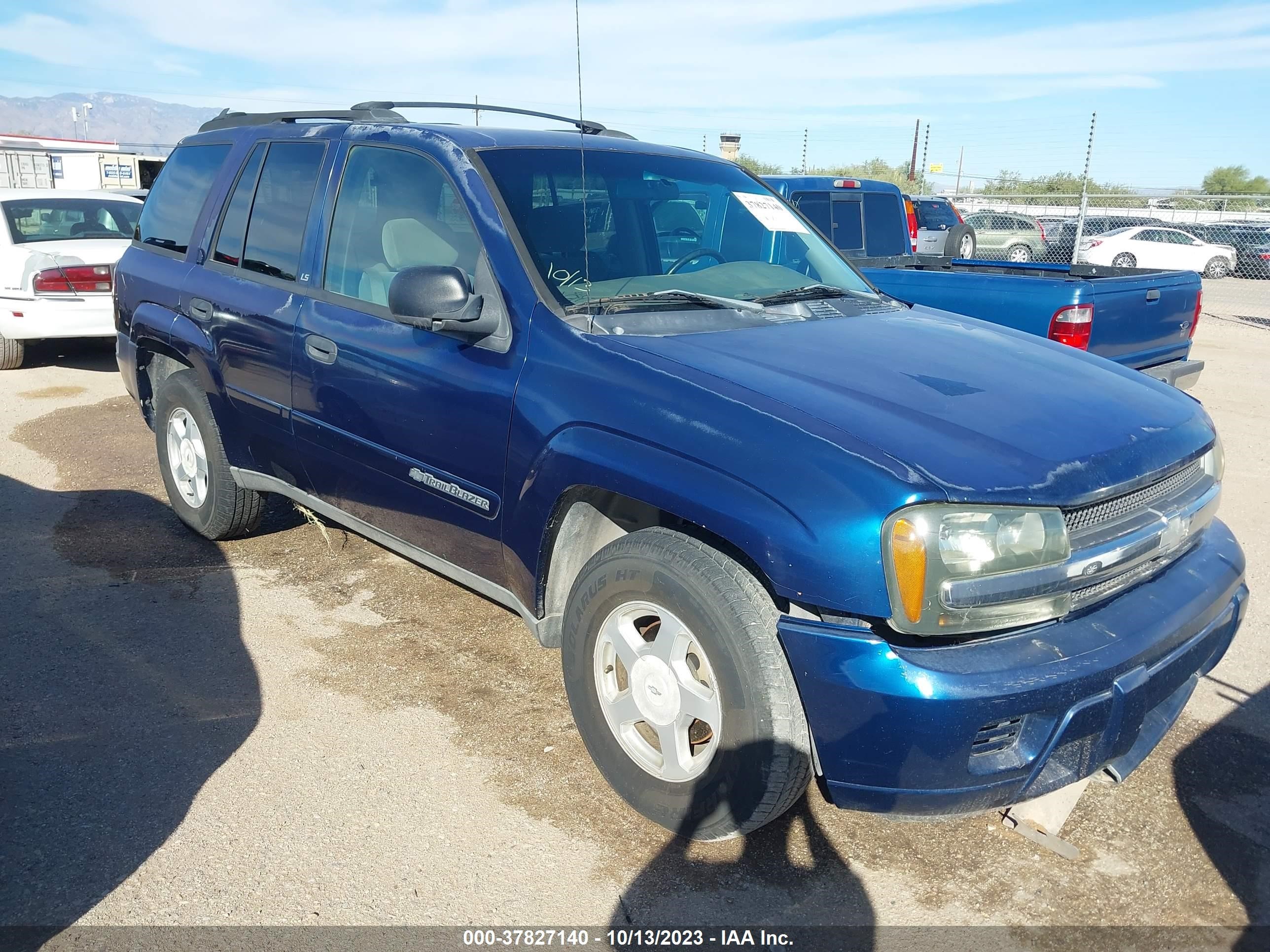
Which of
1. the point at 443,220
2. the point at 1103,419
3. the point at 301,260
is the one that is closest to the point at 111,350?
the point at 301,260

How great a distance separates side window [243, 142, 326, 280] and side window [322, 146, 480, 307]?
230 mm

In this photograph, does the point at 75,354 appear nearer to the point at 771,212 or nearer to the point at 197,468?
the point at 197,468

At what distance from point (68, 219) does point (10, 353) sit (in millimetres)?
1472

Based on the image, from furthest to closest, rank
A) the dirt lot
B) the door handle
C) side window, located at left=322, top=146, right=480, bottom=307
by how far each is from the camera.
A: the door handle
side window, located at left=322, top=146, right=480, bottom=307
the dirt lot

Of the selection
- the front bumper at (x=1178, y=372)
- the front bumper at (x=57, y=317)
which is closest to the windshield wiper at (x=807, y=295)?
the front bumper at (x=1178, y=372)

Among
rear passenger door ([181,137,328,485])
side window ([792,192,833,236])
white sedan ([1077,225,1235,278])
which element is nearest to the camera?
rear passenger door ([181,137,328,485])

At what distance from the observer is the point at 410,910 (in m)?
2.57

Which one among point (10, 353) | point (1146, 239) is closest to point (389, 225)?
point (10, 353)

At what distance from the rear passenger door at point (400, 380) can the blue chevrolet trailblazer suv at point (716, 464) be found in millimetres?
12

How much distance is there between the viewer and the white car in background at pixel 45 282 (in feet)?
29.1

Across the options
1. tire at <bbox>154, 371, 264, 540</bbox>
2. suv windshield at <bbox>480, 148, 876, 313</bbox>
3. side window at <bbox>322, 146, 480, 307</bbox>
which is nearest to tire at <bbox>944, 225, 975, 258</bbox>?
suv windshield at <bbox>480, 148, 876, 313</bbox>

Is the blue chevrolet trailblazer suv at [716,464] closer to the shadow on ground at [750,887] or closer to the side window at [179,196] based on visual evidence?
the shadow on ground at [750,887]

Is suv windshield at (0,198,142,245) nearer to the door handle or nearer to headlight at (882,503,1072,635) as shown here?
the door handle

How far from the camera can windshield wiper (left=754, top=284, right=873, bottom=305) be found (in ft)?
11.6
